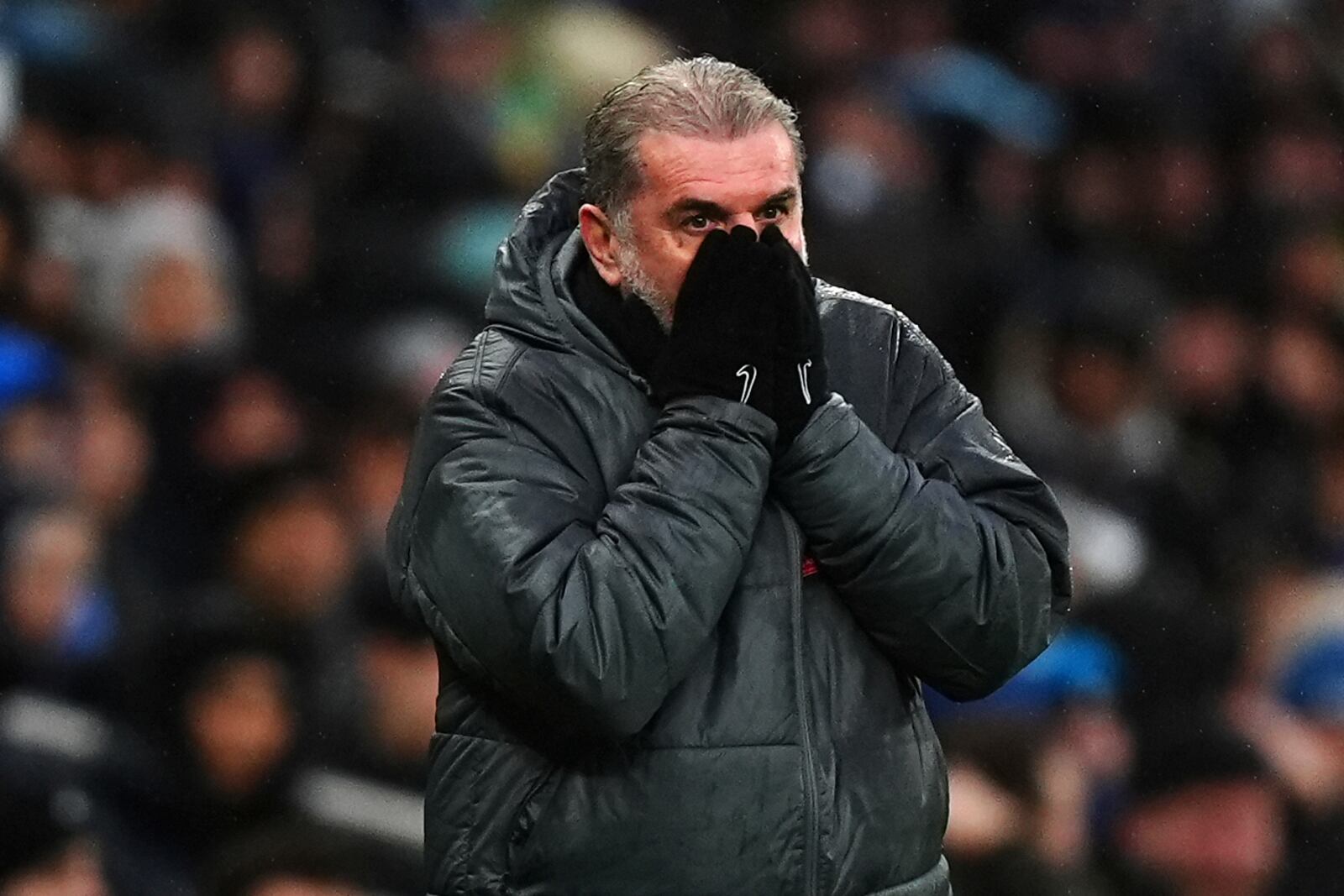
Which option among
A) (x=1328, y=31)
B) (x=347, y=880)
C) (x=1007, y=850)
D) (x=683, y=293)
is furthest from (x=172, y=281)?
(x=1328, y=31)

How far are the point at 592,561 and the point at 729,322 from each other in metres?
0.16

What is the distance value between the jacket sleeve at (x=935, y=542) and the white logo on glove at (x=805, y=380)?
0.01 metres

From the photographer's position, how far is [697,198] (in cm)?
120

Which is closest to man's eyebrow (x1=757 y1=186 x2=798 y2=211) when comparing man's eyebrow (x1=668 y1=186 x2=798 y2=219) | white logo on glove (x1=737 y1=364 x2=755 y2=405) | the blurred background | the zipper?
man's eyebrow (x1=668 y1=186 x2=798 y2=219)

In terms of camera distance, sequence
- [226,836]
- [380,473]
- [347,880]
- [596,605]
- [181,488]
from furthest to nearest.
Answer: [380,473]
[181,488]
[226,836]
[347,880]
[596,605]

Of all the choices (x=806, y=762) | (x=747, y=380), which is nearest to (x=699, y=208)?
(x=747, y=380)

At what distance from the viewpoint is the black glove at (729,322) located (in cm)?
116

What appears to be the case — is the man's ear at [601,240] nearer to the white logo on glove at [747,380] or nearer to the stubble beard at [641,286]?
the stubble beard at [641,286]

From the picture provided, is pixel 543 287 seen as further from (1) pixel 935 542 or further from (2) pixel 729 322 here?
(1) pixel 935 542

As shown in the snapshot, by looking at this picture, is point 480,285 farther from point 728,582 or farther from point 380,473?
point 728,582

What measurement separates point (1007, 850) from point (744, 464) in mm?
1592

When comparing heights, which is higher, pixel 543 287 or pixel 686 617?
pixel 543 287

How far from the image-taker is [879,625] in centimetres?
121

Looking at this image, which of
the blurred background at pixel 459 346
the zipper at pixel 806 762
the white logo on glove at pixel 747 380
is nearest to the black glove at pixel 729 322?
the white logo on glove at pixel 747 380
